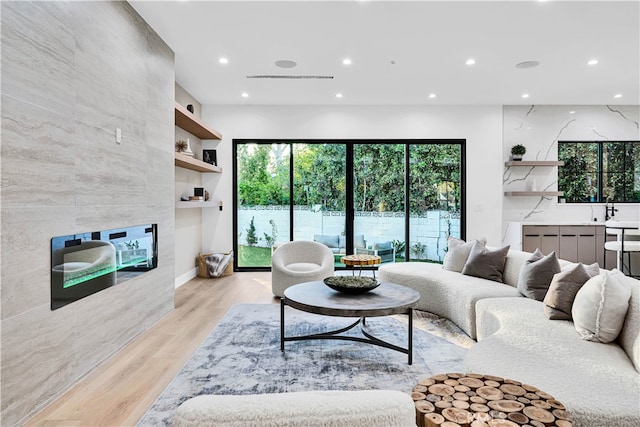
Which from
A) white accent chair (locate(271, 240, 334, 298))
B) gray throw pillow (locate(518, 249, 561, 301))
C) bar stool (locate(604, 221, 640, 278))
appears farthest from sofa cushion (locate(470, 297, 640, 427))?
bar stool (locate(604, 221, 640, 278))

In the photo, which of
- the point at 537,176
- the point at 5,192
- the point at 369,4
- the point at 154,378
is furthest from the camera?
the point at 537,176

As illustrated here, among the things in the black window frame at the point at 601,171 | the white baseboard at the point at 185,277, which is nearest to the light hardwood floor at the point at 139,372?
the white baseboard at the point at 185,277

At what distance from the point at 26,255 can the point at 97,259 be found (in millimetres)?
728

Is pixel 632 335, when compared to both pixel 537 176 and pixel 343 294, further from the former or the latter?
pixel 537 176

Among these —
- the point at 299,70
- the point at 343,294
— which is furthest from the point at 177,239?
the point at 343,294

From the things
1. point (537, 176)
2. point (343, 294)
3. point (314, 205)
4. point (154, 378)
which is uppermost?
point (537, 176)

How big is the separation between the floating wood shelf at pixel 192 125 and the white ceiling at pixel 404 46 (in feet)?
1.87

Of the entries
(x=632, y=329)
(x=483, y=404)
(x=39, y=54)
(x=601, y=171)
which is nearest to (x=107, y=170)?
(x=39, y=54)

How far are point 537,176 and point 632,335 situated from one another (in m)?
5.32

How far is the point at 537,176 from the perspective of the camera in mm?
6648

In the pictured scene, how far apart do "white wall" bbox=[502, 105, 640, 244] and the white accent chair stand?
3.71 m

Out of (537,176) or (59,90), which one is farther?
(537,176)

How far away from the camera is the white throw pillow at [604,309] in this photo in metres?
2.08

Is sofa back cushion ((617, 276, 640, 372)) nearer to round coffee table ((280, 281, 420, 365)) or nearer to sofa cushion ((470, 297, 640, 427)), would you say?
sofa cushion ((470, 297, 640, 427))
